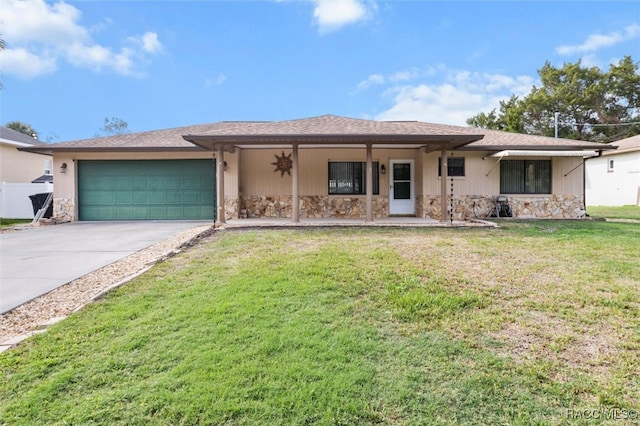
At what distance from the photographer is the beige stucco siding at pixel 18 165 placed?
1631 cm

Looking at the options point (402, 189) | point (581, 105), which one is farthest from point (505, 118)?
point (402, 189)

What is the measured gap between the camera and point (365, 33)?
1631cm

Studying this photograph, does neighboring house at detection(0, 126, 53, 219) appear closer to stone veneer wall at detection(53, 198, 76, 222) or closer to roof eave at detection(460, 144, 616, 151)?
stone veneer wall at detection(53, 198, 76, 222)

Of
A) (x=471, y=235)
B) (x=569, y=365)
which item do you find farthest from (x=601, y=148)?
(x=569, y=365)

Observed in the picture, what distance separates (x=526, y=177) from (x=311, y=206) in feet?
25.5

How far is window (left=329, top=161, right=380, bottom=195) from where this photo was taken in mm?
12562

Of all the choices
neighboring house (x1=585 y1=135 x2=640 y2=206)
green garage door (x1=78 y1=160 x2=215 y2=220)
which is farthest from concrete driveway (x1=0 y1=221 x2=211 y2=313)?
neighboring house (x1=585 y1=135 x2=640 y2=206)

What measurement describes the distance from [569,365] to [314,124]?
9556 mm

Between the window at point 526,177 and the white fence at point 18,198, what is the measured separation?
18.5m

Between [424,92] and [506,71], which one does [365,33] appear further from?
[506,71]

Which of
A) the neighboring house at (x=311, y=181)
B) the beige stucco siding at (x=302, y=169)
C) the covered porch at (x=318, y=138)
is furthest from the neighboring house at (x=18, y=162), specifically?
the covered porch at (x=318, y=138)

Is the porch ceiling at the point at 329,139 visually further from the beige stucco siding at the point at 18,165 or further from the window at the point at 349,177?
the beige stucco siding at the point at 18,165

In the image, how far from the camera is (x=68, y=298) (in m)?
4.09

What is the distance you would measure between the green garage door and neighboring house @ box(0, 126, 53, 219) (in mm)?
2595
